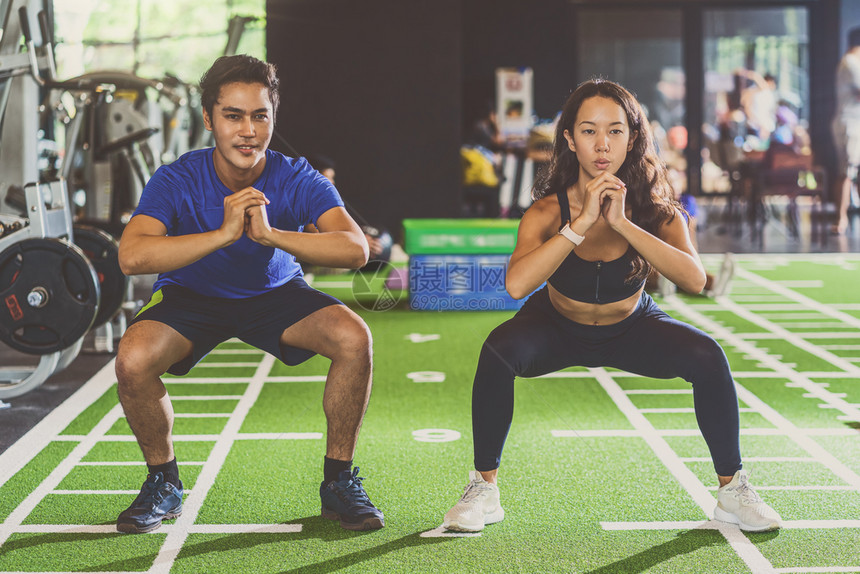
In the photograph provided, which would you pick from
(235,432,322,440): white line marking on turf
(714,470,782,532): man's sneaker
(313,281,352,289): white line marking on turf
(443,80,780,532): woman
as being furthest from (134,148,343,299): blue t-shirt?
(313,281,352,289): white line marking on turf

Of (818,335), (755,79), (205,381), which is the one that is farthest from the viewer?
(755,79)

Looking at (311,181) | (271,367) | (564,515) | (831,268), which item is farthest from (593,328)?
(831,268)

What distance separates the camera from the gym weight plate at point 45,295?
3516mm

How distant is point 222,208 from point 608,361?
99 cm

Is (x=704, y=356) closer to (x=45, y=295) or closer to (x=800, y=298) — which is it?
(x=45, y=295)

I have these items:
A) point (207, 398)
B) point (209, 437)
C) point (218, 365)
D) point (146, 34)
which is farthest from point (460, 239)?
point (146, 34)

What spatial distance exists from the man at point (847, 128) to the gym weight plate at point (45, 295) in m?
7.90

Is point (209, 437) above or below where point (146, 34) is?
below

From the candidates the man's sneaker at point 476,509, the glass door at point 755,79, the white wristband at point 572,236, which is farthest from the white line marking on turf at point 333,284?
the glass door at point 755,79

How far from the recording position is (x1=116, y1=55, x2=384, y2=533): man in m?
2.37

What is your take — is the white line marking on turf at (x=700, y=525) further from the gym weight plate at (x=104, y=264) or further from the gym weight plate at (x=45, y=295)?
the gym weight plate at (x=104, y=264)

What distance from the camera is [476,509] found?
238cm

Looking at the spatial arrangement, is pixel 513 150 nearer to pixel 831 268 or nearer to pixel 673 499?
pixel 831 268

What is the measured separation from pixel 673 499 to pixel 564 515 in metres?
0.31
